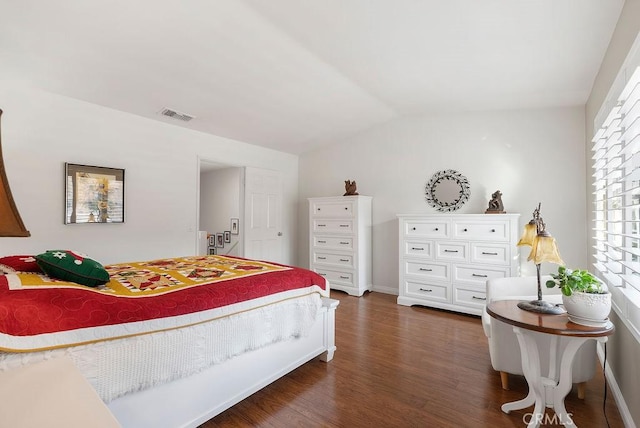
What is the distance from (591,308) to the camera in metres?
1.75

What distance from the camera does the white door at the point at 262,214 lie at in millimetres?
5219

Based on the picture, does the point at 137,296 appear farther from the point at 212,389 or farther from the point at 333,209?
the point at 333,209

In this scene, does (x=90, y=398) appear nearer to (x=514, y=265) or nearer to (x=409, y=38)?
(x=409, y=38)

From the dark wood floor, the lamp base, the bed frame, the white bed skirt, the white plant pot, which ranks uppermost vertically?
the white plant pot

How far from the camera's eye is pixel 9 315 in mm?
1321

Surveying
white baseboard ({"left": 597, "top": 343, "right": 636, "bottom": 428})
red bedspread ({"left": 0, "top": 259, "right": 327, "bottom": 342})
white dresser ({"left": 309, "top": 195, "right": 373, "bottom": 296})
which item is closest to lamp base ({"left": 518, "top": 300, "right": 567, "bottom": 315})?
white baseboard ({"left": 597, "top": 343, "right": 636, "bottom": 428})

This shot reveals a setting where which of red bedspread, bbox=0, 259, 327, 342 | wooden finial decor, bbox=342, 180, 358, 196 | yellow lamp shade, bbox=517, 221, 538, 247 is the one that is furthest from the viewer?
wooden finial decor, bbox=342, 180, 358, 196

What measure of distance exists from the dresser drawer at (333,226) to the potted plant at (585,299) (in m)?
3.33

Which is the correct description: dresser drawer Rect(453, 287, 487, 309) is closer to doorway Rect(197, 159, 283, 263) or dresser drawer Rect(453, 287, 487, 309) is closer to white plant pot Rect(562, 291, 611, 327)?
white plant pot Rect(562, 291, 611, 327)

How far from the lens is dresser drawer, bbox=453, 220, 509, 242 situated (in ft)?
12.6

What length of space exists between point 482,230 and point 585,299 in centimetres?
228

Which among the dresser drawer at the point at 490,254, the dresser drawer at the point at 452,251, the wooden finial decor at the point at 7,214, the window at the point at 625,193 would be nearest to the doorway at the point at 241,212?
the dresser drawer at the point at 452,251

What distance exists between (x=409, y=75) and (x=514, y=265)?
8.10 ft

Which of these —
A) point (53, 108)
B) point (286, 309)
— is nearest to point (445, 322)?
point (286, 309)
